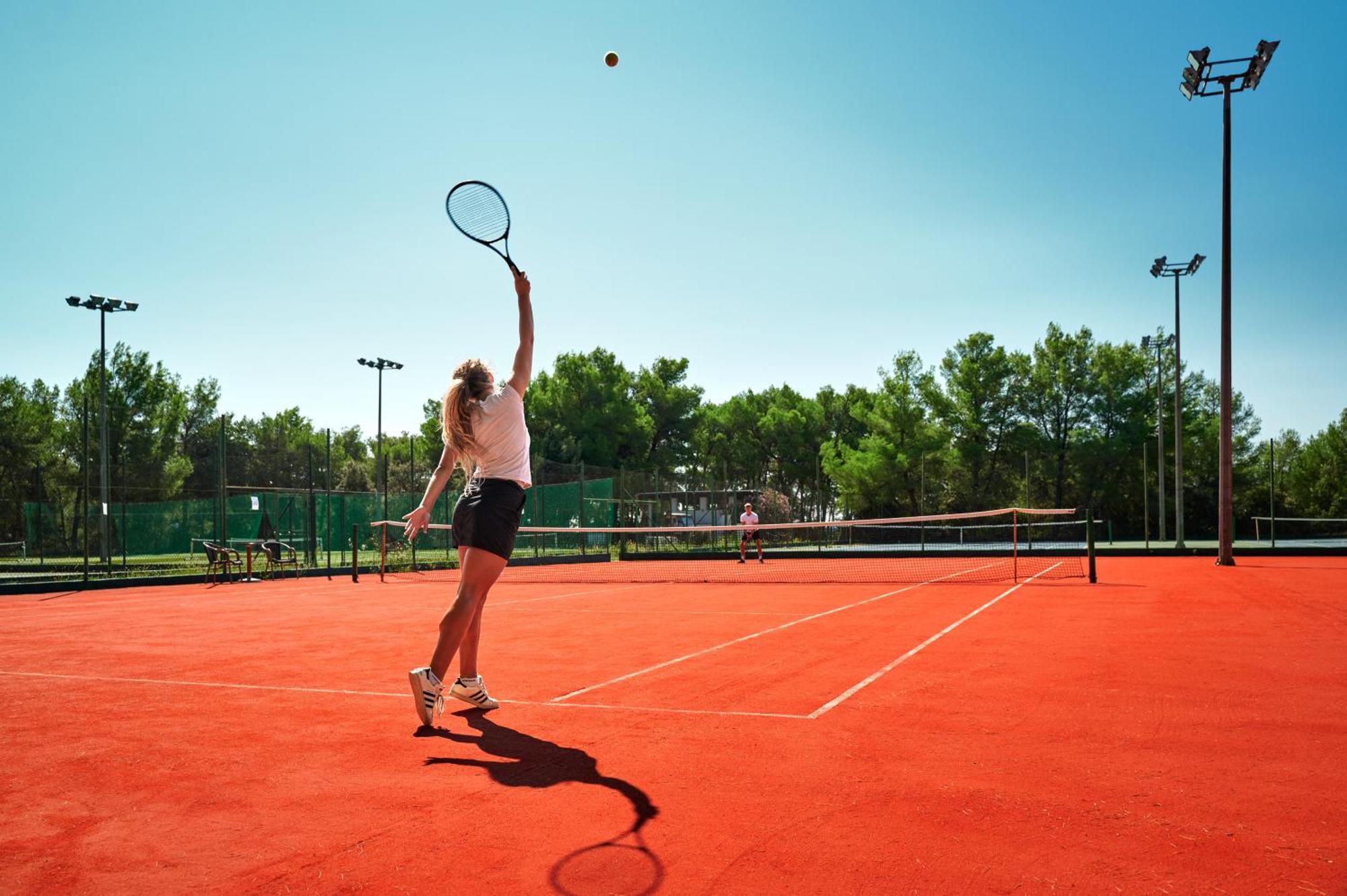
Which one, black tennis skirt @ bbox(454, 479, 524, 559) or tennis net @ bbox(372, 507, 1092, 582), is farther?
tennis net @ bbox(372, 507, 1092, 582)

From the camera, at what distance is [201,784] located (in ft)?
11.8

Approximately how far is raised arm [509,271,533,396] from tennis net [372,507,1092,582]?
8823 mm

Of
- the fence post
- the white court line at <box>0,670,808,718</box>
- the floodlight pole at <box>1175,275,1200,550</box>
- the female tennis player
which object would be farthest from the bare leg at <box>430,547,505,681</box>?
the fence post

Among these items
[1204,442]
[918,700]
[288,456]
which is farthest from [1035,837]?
[288,456]

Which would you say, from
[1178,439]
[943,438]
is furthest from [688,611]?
[943,438]

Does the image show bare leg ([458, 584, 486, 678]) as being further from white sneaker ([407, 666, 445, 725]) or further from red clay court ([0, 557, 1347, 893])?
white sneaker ([407, 666, 445, 725])

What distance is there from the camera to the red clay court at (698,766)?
2.71 m

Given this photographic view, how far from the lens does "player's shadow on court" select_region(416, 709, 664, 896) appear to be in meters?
2.68

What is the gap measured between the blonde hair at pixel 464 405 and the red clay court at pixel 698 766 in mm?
1369

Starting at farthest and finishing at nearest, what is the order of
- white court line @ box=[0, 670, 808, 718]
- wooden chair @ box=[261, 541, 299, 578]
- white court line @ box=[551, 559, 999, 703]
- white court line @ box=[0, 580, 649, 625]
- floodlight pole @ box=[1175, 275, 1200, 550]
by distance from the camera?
floodlight pole @ box=[1175, 275, 1200, 550]
wooden chair @ box=[261, 541, 299, 578]
white court line @ box=[0, 580, 649, 625]
white court line @ box=[551, 559, 999, 703]
white court line @ box=[0, 670, 808, 718]

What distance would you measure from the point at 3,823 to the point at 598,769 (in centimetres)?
201

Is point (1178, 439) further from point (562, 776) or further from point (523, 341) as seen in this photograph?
point (562, 776)

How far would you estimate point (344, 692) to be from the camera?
5.46 meters

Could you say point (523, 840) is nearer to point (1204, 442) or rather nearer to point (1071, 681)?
point (1071, 681)
